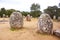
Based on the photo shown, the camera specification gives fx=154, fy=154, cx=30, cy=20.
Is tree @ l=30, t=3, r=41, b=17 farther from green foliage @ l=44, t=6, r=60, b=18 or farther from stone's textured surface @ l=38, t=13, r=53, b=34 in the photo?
stone's textured surface @ l=38, t=13, r=53, b=34

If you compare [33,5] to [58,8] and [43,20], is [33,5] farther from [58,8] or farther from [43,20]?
[43,20]

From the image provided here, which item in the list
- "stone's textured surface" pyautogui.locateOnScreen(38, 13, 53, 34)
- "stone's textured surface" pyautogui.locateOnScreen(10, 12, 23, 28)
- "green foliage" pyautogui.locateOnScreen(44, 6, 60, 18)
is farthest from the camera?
"green foliage" pyautogui.locateOnScreen(44, 6, 60, 18)

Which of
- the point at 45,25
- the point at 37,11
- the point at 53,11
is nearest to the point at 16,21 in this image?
the point at 45,25

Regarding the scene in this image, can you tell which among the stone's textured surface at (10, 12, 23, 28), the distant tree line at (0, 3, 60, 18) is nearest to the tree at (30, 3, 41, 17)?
the distant tree line at (0, 3, 60, 18)

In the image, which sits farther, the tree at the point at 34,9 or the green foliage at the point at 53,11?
the tree at the point at 34,9

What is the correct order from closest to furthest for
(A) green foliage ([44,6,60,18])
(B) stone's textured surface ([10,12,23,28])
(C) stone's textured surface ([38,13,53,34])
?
(C) stone's textured surface ([38,13,53,34]) < (B) stone's textured surface ([10,12,23,28]) < (A) green foliage ([44,6,60,18])

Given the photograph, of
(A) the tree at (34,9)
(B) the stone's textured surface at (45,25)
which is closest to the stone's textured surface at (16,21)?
(B) the stone's textured surface at (45,25)

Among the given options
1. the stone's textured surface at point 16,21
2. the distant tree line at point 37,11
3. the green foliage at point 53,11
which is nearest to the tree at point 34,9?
the distant tree line at point 37,11

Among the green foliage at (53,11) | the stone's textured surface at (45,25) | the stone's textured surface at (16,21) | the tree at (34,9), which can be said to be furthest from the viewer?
the tree at (34,9)

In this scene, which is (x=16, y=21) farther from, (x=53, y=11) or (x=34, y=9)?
(x=34, y=9)

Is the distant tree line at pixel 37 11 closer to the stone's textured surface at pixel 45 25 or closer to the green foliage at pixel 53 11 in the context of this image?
the green foliage at pixel 53 11

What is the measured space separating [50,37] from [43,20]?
1.41m

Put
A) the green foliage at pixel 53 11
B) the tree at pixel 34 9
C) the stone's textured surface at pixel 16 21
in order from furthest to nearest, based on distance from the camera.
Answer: the tree at pixel 34 9, the green foliage at pixel 53 11, the stone's textured surface at pixel 16 21

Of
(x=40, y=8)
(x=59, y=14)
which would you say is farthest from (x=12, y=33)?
(x=40, y=8)
